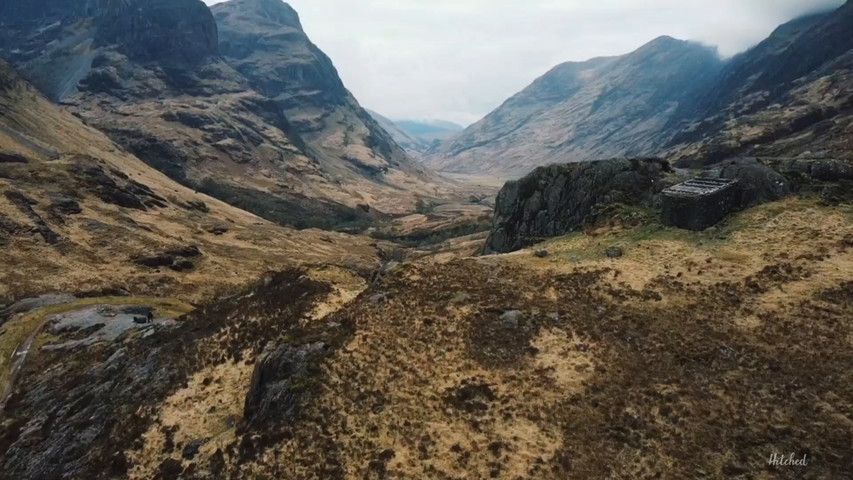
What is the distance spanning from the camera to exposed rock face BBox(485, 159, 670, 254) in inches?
2076

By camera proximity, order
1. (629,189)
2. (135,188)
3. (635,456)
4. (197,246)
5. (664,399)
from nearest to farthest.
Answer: (635,456) → (664,399) → (629,189) → (197,246) → (135,188)

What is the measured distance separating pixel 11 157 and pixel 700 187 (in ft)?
507

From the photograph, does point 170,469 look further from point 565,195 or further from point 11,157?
point 11,157

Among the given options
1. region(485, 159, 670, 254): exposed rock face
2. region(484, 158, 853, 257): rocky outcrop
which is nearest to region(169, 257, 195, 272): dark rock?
region(485, 159, 670, 254): exposed rock face

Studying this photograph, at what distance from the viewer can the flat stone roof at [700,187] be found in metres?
42.4

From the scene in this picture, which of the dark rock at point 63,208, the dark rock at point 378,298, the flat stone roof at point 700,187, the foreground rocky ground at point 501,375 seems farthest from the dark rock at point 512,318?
the dark rock at point 63,208

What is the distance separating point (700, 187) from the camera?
145 feet

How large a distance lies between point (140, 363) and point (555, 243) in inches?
1381

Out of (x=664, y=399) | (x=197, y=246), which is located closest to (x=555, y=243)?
(x=664, y=399)

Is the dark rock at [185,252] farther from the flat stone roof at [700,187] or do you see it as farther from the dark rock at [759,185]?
the dark rock at [759,185]

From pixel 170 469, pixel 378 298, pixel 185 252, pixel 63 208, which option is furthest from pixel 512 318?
pixel 63 208

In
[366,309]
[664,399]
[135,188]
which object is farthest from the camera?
[135,188]

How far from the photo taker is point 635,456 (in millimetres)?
21328

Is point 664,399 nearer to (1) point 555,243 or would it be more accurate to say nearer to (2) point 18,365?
(1) point 555,243
